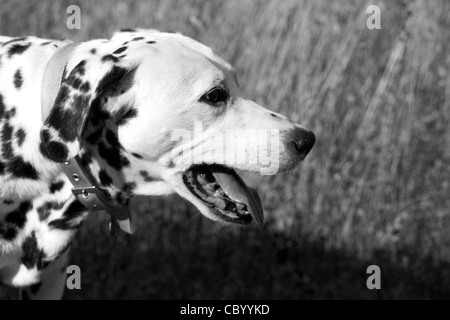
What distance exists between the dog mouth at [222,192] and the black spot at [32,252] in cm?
76

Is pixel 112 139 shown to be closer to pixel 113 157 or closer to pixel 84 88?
pixel 113 157

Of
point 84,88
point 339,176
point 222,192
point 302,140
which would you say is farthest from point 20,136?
point 339,176

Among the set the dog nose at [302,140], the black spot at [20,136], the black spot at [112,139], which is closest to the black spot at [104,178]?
the black spot at [112,139]

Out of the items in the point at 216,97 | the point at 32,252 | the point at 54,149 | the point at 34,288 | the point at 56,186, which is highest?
the point at 216,97

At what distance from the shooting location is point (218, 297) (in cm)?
492

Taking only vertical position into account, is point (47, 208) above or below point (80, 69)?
below

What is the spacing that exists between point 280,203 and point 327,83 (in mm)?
894

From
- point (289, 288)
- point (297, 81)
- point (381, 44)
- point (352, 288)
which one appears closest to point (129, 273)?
point (289, 288)

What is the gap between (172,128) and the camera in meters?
3.42

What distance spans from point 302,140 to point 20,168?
4.15ft

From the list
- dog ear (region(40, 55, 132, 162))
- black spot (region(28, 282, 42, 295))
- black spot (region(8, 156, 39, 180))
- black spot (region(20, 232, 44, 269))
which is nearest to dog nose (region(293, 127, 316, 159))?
dog ear (region(40, 55, 132, 162))

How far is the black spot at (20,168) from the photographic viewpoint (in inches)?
137

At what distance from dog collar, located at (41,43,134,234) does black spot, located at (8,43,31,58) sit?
24 centimetres

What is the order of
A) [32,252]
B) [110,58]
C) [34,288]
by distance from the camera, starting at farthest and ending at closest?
[34,288], [32,252], [110,58]
